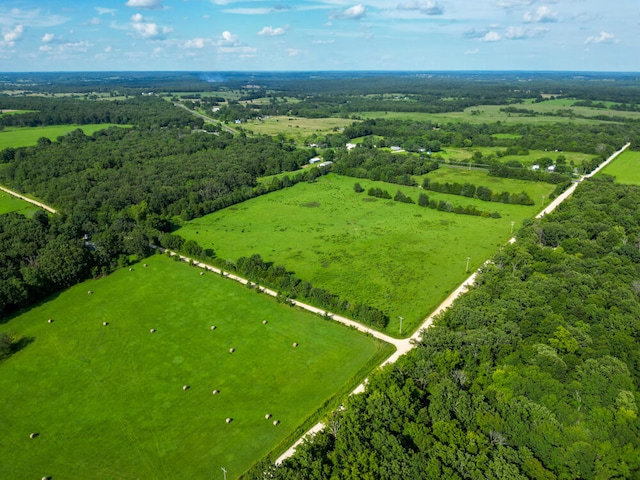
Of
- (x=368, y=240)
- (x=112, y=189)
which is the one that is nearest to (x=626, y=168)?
(x=368, y=240)

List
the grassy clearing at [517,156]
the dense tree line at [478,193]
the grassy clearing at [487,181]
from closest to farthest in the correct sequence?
the dense tree line at [478,193]
the grassy clearing at [487,181]
the grassy clearing at [517,156]

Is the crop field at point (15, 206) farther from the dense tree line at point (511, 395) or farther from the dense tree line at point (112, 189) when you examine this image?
the dense tree line at point (511, 395)

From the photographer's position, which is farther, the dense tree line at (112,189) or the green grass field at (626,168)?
the green grass field at (626,168)

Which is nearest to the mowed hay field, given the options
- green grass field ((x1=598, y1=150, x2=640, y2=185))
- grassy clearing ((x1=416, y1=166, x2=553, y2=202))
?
grassy clearing ((x1=416, y1=166, x2=553, y2=202))

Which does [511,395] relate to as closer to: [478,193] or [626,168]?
[478,193]

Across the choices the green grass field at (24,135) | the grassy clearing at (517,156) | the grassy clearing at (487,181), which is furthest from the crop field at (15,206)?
the grassy clearing at (517,156)

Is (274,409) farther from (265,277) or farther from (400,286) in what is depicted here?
(400,286)

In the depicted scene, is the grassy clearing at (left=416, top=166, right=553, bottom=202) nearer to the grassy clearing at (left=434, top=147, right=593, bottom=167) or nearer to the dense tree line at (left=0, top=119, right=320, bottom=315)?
the grassy clearing at (left=434, top=147, right=593, bottom=167)
